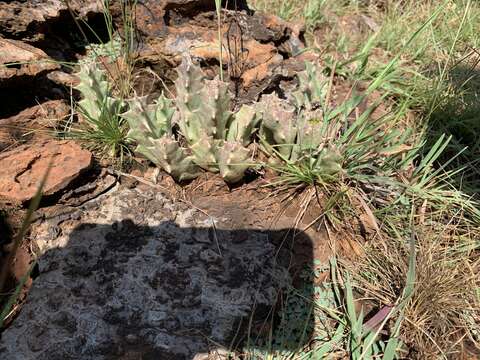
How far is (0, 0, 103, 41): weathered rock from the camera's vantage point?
2.30m

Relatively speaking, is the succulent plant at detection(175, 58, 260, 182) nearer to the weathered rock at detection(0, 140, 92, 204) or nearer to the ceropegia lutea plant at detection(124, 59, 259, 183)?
the ceropegia lutea plant at detection(124, 59, 259, 183)

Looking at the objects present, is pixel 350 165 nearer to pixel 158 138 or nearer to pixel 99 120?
pixel 158 138

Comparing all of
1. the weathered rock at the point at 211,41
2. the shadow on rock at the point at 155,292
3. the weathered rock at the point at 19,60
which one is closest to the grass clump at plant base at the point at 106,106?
the weathered rock at the point at 211,41

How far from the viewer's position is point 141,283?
1.76 m

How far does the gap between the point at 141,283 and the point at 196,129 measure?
0.85 metres

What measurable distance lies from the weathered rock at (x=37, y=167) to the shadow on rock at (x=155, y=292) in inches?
10.3

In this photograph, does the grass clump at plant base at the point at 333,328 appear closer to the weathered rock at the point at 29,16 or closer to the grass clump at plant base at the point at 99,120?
the grass clump at plant base at the point at 99,120

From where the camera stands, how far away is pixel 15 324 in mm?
1601

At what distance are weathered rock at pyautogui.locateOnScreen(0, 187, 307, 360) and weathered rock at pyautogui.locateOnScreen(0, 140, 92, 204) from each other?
0.58ft

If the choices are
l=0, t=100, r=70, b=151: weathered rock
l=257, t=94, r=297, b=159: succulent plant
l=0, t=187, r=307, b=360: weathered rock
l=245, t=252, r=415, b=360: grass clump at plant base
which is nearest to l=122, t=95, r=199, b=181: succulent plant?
l=0, t=187, r=307, b=360: weathered rock

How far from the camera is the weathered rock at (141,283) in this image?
1583 millimetres

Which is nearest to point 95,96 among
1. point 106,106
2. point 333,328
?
point 106,106

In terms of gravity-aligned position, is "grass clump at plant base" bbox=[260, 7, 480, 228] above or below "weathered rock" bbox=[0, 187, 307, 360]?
above

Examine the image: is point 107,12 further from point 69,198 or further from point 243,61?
point 69,198
